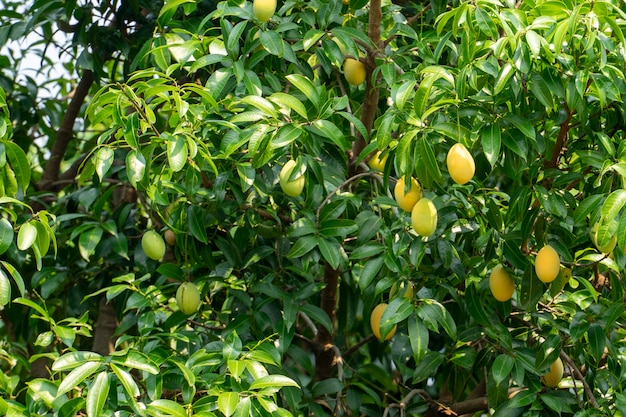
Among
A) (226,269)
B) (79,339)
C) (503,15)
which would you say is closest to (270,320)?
(226,269)

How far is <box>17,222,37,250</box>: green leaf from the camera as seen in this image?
1.65 m

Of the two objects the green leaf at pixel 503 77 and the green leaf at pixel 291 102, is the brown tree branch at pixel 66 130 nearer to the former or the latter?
the green leaf at pixel 291 102

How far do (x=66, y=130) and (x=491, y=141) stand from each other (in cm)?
178

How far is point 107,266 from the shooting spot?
2.72 meters

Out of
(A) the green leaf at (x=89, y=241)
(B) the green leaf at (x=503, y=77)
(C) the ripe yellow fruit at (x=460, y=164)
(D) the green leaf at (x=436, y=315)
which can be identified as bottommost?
(D) the green leaf at (x=436, y=315)

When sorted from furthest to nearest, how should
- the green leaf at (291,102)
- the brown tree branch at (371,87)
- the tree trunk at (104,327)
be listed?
the tree trunk at (104,327) → the brown tree branch at (371,87) → the green leaf at (291,102)

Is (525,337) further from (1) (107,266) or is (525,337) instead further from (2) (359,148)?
(1) (107,266)

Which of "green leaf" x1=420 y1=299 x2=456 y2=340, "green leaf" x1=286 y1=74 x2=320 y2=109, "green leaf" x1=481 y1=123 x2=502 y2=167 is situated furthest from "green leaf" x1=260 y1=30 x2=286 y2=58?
"green leaf" x1=420 y1=299 x2=456 y2=340

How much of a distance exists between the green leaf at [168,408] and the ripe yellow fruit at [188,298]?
1.82ft

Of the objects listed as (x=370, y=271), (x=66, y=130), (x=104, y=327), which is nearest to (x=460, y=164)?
(x=370, y=271)

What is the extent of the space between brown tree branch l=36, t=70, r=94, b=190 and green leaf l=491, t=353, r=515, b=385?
1.69 meters

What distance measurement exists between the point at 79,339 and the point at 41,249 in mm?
1409

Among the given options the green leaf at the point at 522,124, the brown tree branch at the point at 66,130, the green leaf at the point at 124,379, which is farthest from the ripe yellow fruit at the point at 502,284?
the brown tree branch at the point at 66,130

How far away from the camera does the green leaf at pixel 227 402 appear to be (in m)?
1.53
